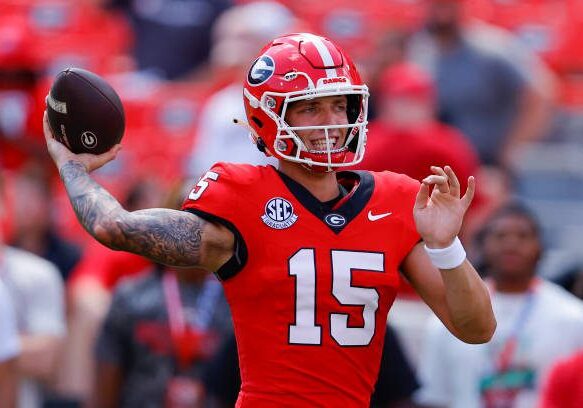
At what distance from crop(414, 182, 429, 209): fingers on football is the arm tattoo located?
0.59 m

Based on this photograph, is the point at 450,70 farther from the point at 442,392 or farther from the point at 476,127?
the point at 442,392

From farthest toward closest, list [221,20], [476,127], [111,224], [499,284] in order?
[221,20] → [476,127] → [499,284] → [111,224]

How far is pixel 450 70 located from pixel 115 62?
8.17ft

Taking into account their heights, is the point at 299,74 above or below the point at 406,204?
above

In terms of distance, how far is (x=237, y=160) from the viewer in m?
8.36

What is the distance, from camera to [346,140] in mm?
4457

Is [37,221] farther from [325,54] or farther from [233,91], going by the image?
[325,54]

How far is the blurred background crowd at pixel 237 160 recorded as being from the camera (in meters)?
6.47

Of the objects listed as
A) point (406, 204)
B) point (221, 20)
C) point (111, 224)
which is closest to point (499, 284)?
point (406, 204)

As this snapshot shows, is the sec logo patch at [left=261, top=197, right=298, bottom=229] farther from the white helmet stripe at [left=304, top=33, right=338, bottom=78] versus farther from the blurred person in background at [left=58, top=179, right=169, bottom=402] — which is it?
the blurred person in background at [left=58, top=179, right=169, bottom=402]

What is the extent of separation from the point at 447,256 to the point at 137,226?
2.74ft

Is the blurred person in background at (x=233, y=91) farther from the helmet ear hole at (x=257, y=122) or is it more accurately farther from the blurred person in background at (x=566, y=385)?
the helmet ear hole at (x=257, y=122)

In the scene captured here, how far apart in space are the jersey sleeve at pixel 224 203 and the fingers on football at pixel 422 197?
1.56 feet

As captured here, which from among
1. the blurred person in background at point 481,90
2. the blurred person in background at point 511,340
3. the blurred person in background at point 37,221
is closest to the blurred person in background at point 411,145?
the blurred person in background at point 481,90
